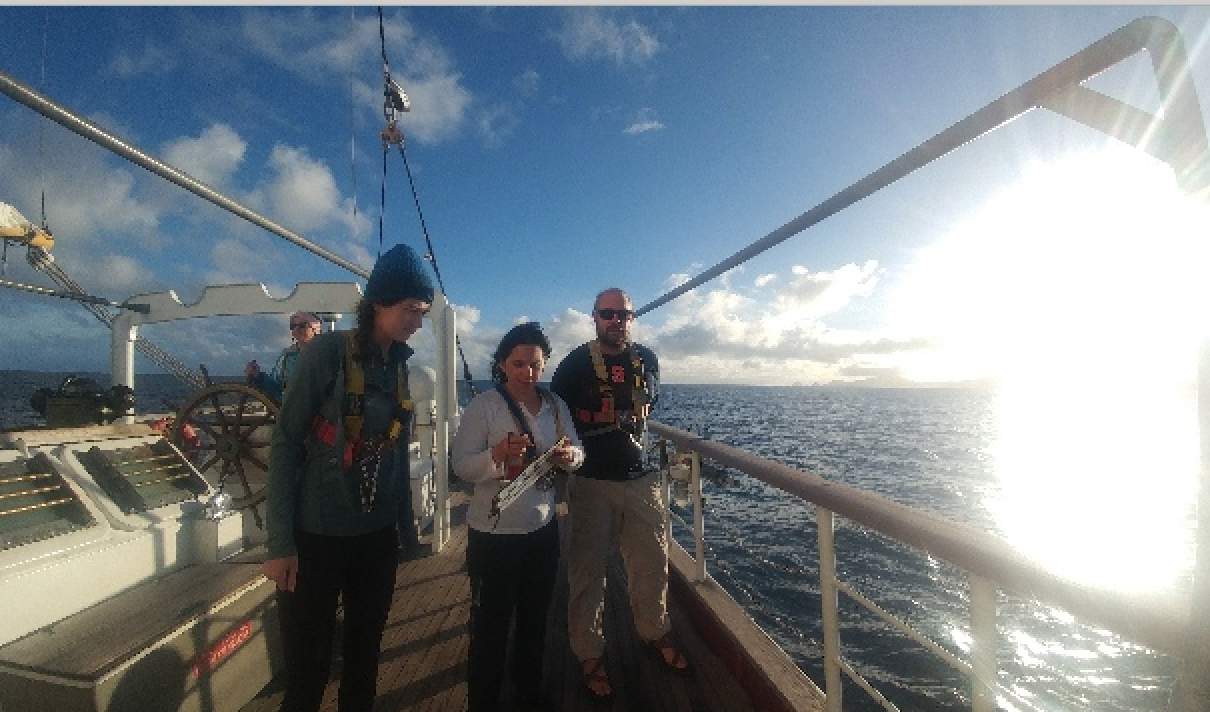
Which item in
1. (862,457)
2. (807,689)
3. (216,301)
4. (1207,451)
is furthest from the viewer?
(862,457)

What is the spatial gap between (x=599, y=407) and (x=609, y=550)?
868mm

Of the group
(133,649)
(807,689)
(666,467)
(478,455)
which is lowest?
(807,689)

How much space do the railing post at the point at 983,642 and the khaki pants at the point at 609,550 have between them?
192 centimetres

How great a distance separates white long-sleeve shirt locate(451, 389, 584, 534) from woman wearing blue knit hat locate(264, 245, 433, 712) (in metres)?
0.28

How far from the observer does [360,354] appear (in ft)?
7.20

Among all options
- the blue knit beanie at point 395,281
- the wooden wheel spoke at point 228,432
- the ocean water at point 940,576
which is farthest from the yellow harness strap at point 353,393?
the wooden wheel spoke at point 228,432

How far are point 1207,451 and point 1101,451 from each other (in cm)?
9413

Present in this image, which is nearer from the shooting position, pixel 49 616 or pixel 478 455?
pixel 478 455

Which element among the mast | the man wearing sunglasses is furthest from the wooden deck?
the mast

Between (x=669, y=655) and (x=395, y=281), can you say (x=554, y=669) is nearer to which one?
(x=669, y=655)

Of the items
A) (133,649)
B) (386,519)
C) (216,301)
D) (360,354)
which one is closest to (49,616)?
(133,649)

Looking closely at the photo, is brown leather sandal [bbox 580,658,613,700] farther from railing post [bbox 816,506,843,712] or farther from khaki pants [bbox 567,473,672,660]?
railing post [bbox 816,506,843,712]

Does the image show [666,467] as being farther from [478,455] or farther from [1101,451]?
[1101,451]

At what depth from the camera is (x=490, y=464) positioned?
2.36 meters
